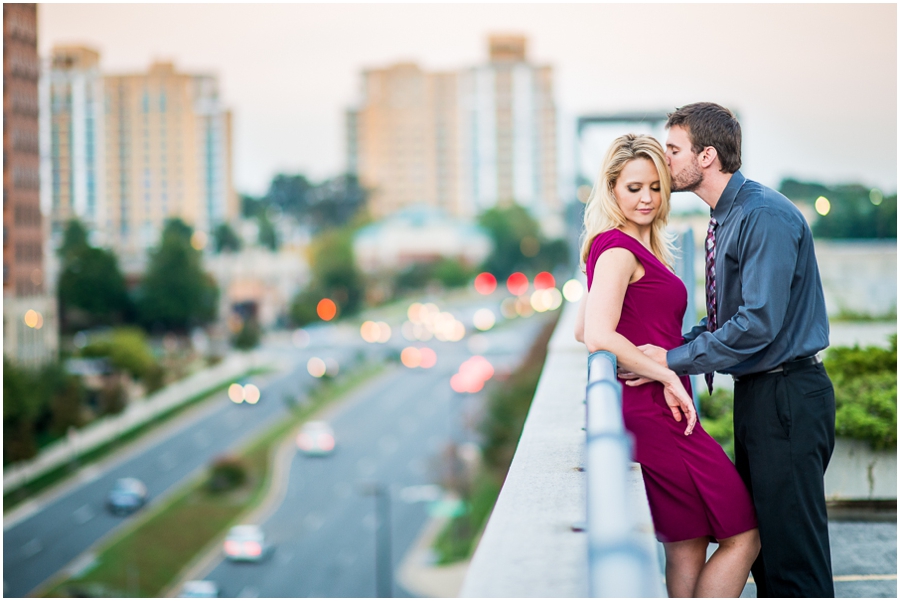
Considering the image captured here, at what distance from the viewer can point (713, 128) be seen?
265 centimetres

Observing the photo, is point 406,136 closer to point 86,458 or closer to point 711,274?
point 86,458

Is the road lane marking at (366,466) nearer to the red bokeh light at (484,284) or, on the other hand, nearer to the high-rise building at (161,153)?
the red bokeh light at (484,284)

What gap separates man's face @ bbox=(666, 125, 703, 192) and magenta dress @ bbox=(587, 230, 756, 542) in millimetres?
306

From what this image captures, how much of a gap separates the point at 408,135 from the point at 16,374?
267 ft

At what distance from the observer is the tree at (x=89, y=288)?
58500 millimetres

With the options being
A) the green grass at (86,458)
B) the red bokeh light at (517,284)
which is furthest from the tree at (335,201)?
the green grass at (86,458)

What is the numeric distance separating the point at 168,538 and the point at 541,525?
31.3 metres

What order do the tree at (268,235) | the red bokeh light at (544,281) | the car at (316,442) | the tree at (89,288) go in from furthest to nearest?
the tree at (268,235) < the red bokeh light at (544,281) < the tree at (89,288) < the car at (316,442)

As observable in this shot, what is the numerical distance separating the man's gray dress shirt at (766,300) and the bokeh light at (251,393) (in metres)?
44.0

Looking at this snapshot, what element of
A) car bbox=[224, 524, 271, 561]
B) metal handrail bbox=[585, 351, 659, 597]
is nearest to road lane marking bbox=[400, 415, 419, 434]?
car bbox=[224, 524, 271, 561]

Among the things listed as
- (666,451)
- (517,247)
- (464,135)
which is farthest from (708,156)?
(464,135)

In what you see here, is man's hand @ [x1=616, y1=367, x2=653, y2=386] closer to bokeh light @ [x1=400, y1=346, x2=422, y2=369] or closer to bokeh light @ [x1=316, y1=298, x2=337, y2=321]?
bokeh light @ [x1=400, y1=346, x2=422, y2=369]

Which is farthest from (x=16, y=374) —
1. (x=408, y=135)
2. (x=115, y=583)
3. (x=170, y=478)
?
(x=408, y=135)

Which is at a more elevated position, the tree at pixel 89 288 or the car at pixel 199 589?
the tree at pixel 89 288
